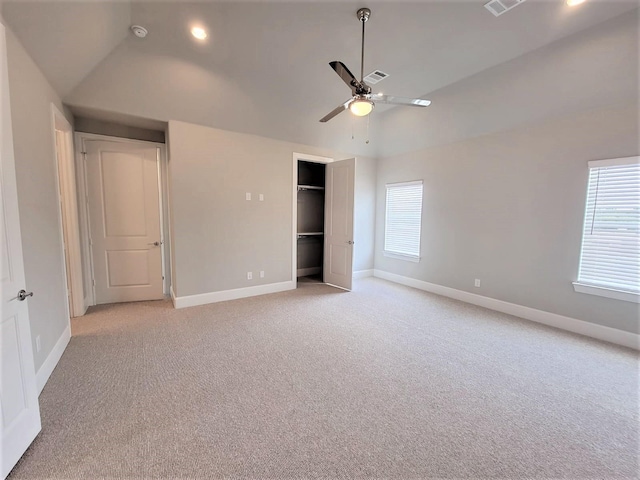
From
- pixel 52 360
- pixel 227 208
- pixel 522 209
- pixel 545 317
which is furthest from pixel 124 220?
pixel 545 317

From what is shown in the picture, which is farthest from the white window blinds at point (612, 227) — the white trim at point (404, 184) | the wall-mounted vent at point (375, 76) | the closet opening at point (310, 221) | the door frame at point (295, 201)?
the closet opening at point (310, 221)

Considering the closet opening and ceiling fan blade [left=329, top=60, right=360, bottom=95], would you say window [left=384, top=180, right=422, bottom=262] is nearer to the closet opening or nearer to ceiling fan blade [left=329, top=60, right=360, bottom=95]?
the closet opening

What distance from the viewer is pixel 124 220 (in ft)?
12.9

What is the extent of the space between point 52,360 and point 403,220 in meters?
5.25

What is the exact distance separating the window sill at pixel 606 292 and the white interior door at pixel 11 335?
5.07 m

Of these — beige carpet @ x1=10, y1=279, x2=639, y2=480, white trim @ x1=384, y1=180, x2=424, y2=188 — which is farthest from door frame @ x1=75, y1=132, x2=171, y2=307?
white trim @ x1=384, y1=180, x2=424, y2=188

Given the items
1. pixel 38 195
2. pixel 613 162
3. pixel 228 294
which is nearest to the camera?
pixel 38 195

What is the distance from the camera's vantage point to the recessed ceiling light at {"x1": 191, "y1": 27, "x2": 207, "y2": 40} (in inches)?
105

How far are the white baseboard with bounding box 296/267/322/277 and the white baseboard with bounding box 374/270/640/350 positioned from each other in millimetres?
2247

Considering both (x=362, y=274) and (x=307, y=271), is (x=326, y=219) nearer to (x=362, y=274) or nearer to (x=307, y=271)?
(x=307, y=271)

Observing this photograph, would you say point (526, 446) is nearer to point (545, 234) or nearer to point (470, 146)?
point (545, 234)

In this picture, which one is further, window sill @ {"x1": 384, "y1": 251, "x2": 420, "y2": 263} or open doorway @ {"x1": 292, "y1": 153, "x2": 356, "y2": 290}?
window sill @ {"x1": 384, "y1": 251, "x2": 420, "y2": 263}

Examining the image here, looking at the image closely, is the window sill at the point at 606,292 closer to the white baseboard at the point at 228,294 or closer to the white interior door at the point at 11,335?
the white baseboard at the point at 228,294

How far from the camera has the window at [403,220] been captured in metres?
5.06
